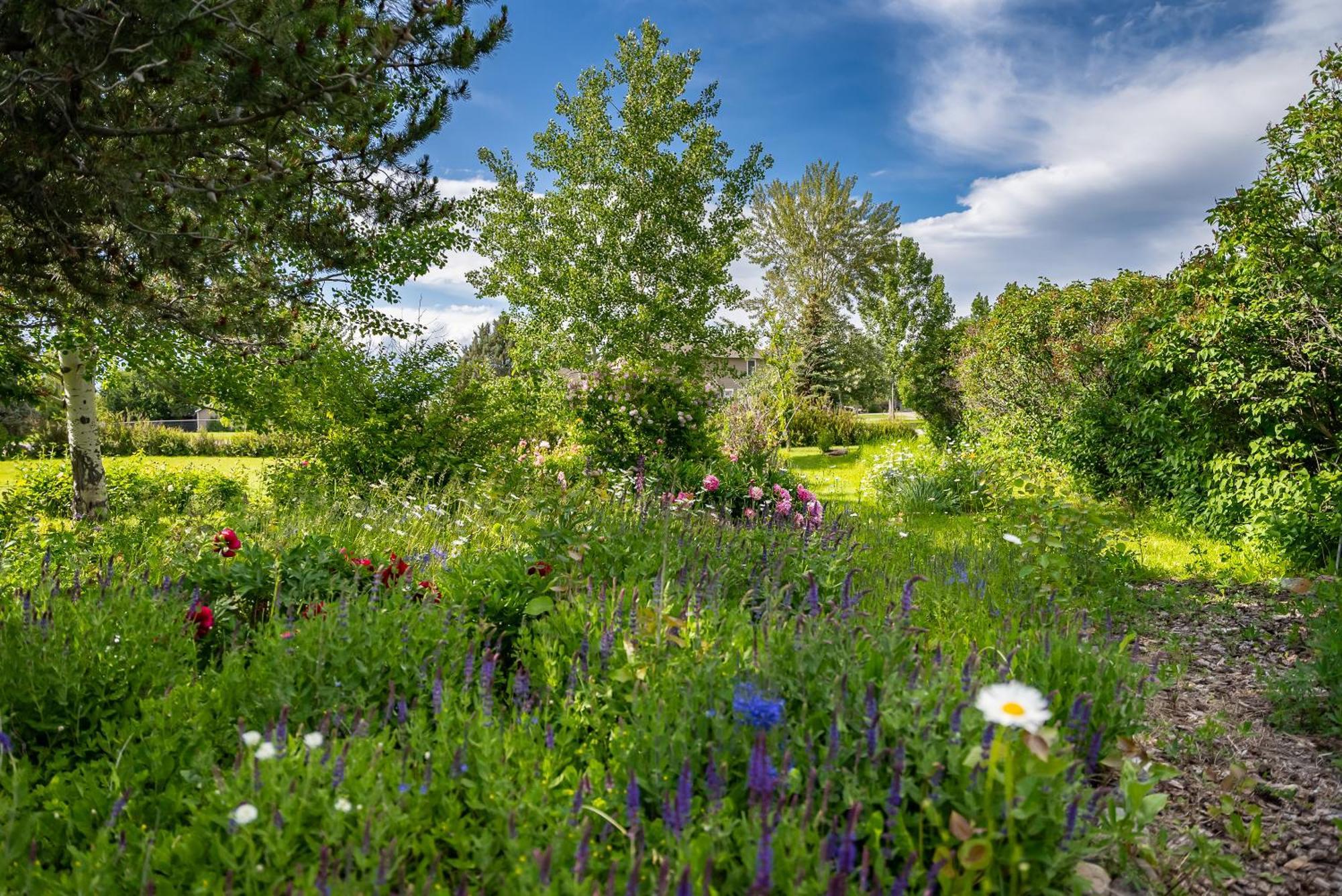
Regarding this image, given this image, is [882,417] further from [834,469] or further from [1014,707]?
[1014,707]

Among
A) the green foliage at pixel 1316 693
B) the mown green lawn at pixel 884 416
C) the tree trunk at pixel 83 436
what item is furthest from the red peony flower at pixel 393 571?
the mown green lawn at pixel 884 416

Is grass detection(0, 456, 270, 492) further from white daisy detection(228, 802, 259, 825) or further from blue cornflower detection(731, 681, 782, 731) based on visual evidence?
blue cornflower detection(731, 681, 782, 731)

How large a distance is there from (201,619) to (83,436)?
5445 millimetres

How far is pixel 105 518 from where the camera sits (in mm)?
6180

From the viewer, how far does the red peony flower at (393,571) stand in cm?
335

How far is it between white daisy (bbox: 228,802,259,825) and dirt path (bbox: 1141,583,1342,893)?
234cm

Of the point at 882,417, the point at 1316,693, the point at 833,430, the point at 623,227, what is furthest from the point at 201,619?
the point at 882,417

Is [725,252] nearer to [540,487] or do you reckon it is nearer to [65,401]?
[540,487]

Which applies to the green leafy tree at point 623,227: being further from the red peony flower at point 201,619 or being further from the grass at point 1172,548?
the red peony flower at point 201,619

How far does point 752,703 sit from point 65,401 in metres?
8.08

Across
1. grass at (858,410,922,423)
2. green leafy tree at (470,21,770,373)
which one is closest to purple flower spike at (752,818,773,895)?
green leafy tree at (470,21,770,373)

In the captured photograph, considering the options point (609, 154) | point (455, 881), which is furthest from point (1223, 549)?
point (609, 154)

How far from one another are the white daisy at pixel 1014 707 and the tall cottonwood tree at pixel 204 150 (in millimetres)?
3540

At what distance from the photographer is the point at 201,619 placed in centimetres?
280
